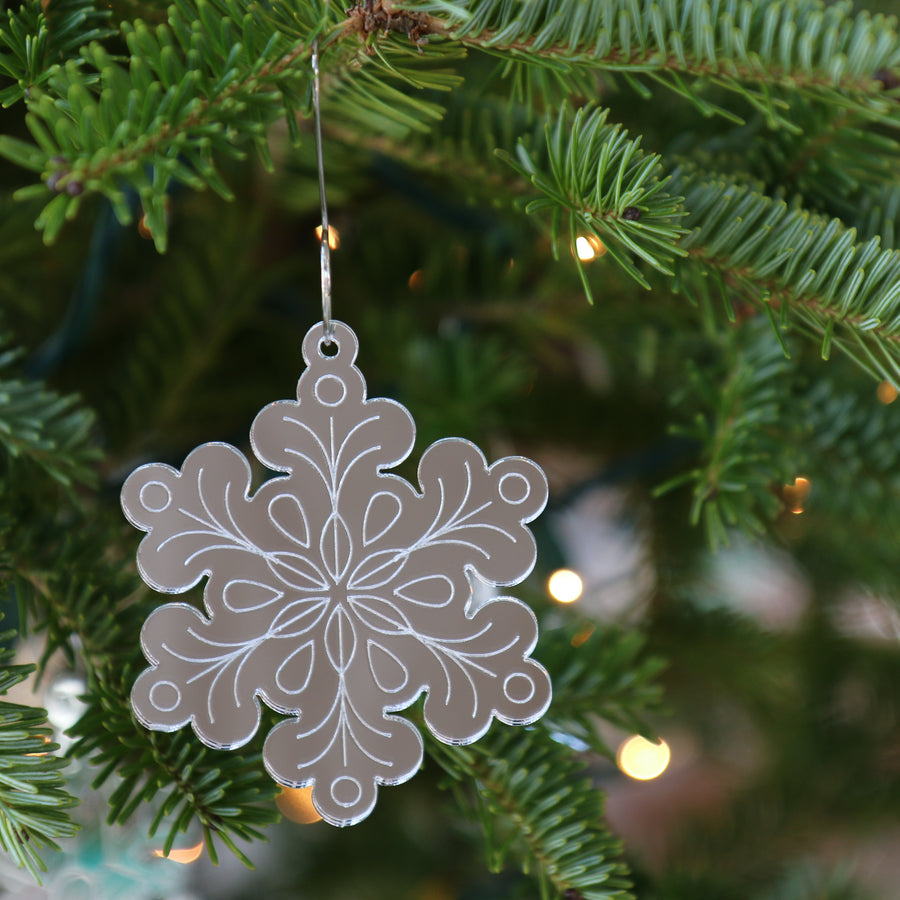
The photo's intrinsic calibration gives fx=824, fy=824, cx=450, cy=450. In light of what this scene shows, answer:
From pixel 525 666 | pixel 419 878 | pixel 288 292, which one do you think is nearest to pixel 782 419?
pixel 525 666

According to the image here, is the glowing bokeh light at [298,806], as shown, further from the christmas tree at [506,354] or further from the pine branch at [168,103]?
the pine branch at [168,103]

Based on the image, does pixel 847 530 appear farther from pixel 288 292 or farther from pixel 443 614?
pixel 288 292

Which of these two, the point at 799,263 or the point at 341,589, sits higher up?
the point at 799,263

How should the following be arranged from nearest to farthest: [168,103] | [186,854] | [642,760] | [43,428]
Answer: [168,103], [43,428], [186,854], [642,760]

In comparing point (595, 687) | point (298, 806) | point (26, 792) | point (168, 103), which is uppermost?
point (168, 103)

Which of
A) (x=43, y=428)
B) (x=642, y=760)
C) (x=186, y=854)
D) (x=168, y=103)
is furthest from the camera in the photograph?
(x=642, y=760)

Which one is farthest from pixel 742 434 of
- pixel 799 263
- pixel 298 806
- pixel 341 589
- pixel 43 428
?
pixel 298 806

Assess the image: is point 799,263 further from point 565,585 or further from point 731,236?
point 565,585
